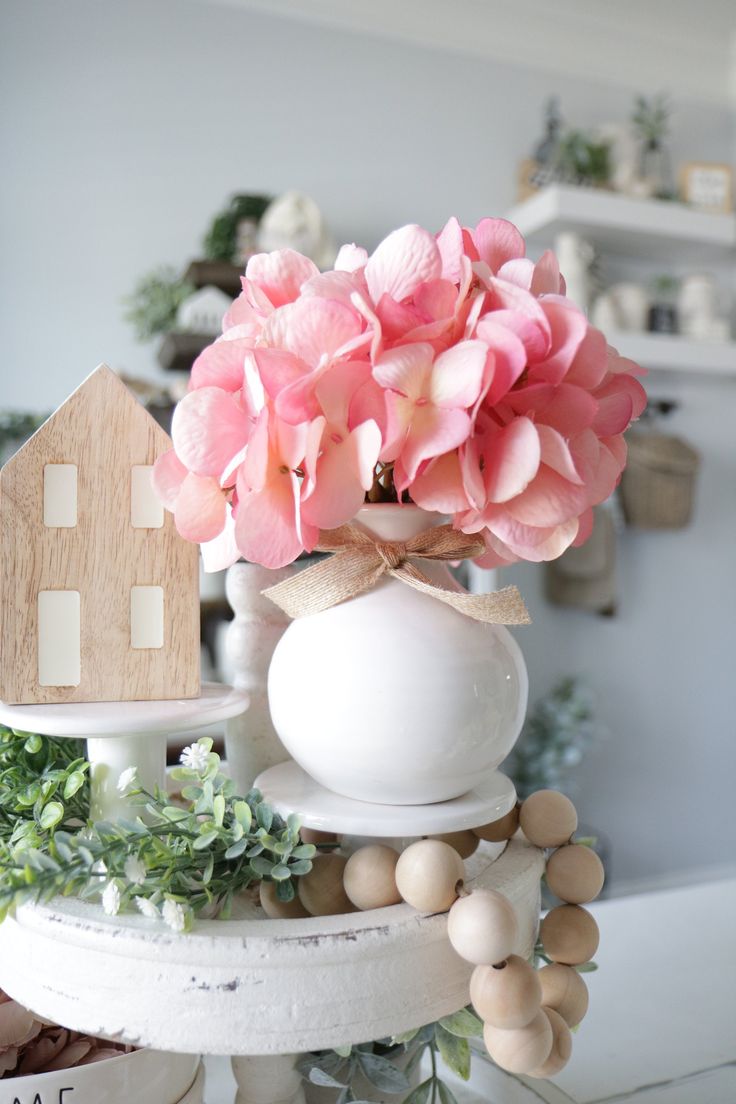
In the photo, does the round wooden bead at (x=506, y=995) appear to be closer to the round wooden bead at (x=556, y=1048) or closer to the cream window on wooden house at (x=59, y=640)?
the round wooden bead at (x=556, y=1048)

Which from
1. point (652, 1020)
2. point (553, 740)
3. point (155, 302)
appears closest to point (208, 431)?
point (652, 1020)

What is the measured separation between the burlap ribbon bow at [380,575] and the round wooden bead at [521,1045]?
0.21 m

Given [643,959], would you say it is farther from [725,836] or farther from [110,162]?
[725,836]

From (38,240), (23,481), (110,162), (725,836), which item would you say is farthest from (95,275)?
(725,836)

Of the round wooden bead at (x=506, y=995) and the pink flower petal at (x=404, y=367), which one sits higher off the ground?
the pink flower petal at (x=404, y=367)

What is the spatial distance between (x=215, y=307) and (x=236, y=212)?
0.30 m

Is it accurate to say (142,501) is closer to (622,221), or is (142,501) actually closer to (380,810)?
(380,810)

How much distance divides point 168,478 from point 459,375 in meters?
0.18

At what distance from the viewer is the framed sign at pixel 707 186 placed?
2.82 meters

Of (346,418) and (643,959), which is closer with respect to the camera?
(346,418)

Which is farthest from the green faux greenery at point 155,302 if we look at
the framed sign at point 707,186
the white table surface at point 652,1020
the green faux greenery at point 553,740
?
the white table surface at point 652,1020

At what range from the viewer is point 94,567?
1.85 feet

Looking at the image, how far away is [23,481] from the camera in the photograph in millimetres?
550

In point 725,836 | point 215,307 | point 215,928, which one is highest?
point 215,307
